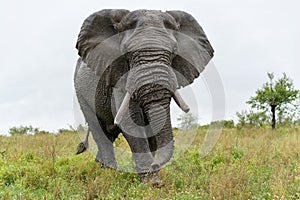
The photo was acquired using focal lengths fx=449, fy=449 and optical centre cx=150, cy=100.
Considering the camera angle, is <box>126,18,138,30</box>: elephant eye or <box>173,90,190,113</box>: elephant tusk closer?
<box>173,90,190,113</box>: elephant tusk

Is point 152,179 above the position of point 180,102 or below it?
below

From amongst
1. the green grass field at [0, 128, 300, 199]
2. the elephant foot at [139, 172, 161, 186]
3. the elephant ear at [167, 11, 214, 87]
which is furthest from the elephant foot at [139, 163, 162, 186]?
the elephant ear at [167, 11, 214, 87]

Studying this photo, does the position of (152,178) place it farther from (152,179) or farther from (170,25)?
(170,25)

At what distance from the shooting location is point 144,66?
571 centimetres

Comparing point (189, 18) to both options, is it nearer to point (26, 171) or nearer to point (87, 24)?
point (87, 24)

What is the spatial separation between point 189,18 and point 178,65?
3.01 feet

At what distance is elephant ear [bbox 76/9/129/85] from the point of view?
652 centimetres

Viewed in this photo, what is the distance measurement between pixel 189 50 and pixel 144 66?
1336 mm

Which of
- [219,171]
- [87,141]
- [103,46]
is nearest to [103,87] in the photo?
[103,46]

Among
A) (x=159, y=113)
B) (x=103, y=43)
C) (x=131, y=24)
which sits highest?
(x=131, y=24)

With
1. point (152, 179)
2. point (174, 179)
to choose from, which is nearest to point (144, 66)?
point (152, 179)

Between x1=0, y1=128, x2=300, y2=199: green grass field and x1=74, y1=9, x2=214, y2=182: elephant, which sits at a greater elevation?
x1=74, y1=9, x2=214, y2=182: elephant

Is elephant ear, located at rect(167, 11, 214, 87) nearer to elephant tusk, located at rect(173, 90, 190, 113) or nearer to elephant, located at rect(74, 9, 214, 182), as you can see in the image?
elephant, located at rect(74, 9, 214, 182)

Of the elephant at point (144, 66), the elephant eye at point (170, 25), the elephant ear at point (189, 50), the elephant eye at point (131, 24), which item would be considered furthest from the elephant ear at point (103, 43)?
the elephant ear at point (189, 50)
